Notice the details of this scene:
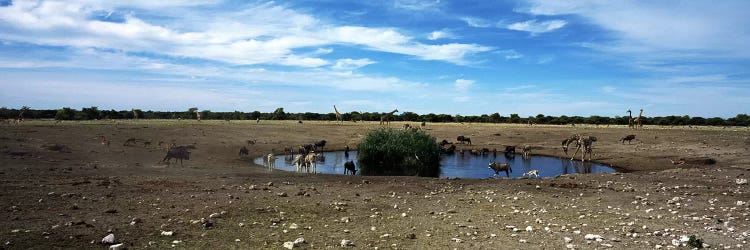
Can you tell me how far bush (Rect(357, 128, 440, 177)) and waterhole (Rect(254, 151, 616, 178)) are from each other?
1170 mm

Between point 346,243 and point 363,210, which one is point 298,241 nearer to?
point 346,243

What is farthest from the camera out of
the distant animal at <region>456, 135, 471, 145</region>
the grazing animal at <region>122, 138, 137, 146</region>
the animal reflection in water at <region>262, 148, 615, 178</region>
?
the distant animal at <region>456, 135, 471, 145</region>

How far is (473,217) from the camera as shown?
45.7ft

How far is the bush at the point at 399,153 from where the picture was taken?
36938 mm

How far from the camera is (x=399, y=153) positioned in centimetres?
3753

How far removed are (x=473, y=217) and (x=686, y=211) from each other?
6628 mm

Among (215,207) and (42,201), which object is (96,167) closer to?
(42,201)

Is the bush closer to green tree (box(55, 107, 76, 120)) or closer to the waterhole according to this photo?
the waterhole

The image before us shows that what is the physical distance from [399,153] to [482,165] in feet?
25.1

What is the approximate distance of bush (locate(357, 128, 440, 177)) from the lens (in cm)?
3694

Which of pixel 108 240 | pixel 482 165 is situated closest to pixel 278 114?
pixel 482 165

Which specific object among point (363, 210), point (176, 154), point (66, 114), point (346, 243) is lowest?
point (363, 210)

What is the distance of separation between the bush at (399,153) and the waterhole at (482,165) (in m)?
1.17

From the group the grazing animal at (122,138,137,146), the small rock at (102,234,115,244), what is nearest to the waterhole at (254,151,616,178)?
the grazing animal at (122,138,137,146)
